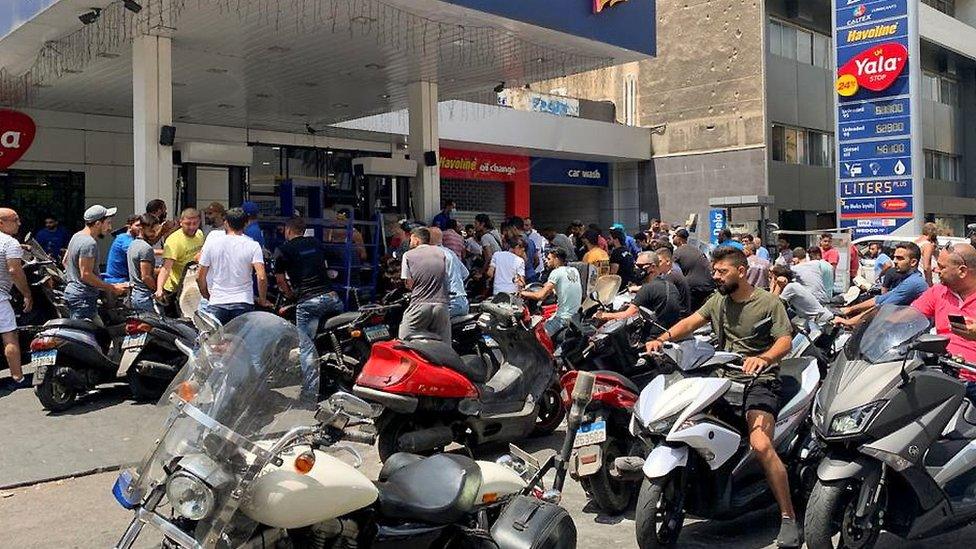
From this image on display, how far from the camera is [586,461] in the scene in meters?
5.08

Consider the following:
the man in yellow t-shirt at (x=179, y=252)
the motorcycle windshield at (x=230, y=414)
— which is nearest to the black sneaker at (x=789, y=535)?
the motorcycle windshield at (x=230, y=414)

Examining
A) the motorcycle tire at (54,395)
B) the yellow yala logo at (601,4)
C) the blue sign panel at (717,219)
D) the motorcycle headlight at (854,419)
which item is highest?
the yellow yala logo at (601,4)

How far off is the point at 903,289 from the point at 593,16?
611 cm

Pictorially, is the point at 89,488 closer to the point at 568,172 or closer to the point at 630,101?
the point at 568,172

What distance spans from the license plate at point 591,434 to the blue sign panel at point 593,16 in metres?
6.29

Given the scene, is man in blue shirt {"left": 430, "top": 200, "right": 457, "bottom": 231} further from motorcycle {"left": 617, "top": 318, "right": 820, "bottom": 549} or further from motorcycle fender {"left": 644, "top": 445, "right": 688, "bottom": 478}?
motorcycle fender {"left": 644, "top": 445, "right": 688, "bottom": 478}

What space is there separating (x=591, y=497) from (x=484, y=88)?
10.9 m

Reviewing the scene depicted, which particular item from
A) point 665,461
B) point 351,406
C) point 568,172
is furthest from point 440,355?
point 568,172

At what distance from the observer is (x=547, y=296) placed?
8633 millimetres

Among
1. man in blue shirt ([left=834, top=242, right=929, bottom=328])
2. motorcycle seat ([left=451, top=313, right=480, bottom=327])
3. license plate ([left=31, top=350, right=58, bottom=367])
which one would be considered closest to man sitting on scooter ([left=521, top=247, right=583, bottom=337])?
motorcycle seat ([left=451, top=313, right=480, bottom=327])

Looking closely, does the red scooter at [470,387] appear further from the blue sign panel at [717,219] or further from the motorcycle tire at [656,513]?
the blue sign panel at [717,219]

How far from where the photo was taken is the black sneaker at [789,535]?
4359 millimetres

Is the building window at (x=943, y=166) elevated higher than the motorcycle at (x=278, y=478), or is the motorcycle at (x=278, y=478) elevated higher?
the building window at (x=943, y=166)

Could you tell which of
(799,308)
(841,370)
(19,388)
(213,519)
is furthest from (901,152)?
(213,519)
